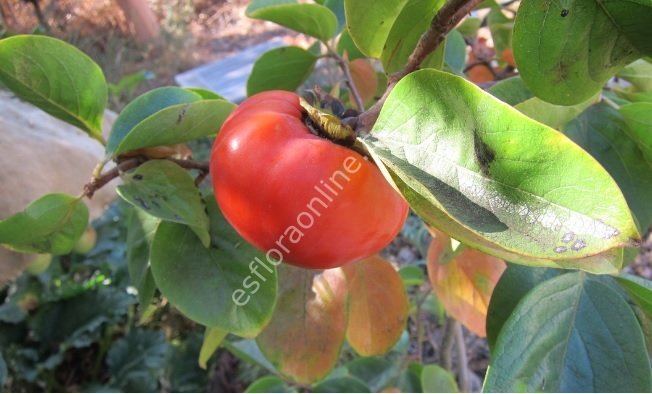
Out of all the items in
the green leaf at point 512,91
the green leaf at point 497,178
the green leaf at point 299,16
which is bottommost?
the green leaf at point 512,91

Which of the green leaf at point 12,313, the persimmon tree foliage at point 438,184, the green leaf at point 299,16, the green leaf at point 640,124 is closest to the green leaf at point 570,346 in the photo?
the persimmon tree foliage at point 438,184

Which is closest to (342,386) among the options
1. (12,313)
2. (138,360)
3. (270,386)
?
(270,386)

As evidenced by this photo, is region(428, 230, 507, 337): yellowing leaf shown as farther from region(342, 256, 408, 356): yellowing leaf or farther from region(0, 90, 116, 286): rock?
region(0, 90, 116, 286): rock

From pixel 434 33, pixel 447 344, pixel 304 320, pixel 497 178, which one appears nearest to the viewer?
pixel 497 178

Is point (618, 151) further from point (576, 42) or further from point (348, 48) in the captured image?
point (348, 48)

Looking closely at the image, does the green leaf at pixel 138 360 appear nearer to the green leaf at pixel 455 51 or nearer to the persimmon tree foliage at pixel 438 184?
the persimmon tree foliage at pixel 438 184

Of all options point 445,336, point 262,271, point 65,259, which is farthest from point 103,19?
point 262,271

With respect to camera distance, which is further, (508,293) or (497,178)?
(508,293)
